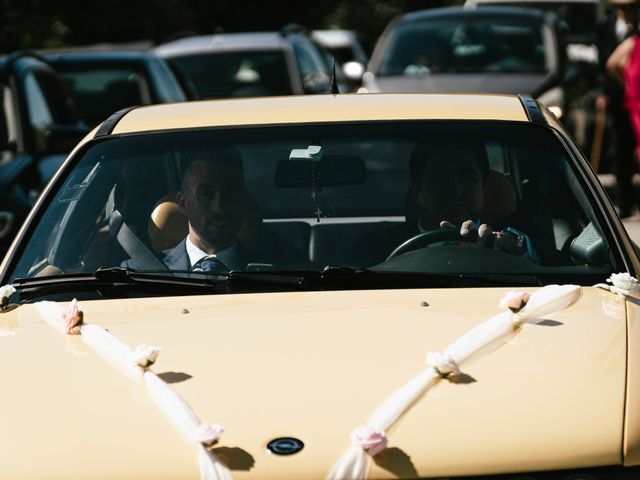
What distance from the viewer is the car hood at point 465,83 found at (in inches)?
572

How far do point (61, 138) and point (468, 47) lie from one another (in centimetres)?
687

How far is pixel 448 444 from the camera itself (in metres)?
3.35

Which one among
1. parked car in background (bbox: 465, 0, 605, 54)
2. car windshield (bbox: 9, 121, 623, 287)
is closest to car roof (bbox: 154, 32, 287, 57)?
parked car in background (bbox: 465, 0, 605, 54)

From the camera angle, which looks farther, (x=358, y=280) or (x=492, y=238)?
(x=492, y=238)

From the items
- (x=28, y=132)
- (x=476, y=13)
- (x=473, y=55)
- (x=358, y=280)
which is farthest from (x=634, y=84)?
(x=358, y=280)

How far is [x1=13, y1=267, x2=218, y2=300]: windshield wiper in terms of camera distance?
4.44 meters

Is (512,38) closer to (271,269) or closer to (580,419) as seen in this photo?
(271,269)

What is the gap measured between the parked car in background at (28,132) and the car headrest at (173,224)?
454cm

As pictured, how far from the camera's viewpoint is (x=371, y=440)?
3289 mm

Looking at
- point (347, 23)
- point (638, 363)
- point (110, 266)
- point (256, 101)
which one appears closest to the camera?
point (638, 363)

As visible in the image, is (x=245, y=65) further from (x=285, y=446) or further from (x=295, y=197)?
(x=285, y=446)

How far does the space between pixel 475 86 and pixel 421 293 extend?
10453 millimetres

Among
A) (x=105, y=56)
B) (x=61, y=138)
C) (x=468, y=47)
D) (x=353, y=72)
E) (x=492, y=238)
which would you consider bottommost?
(x=353, y=72)

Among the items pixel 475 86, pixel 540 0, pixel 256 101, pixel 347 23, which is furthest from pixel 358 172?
pixel 347 23
